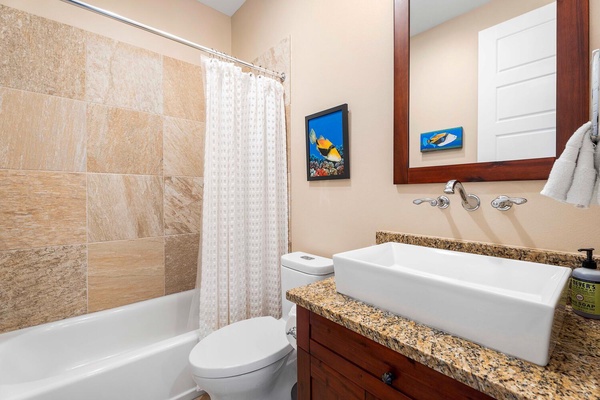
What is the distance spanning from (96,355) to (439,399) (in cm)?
203

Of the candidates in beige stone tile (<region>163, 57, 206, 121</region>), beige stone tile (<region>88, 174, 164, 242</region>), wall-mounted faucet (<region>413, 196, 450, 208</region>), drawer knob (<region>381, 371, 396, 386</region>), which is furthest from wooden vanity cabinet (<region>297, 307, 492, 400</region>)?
beige stone tile (<region>163, 57, 206, 121</region>)

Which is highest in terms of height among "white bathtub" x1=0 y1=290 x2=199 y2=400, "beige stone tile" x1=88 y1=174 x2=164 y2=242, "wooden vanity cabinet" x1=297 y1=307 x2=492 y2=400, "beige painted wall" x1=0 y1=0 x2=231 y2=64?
"beige painted wall" x1=0 y1=0 x2=231 y2=64

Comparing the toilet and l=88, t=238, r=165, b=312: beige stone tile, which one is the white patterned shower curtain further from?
l=88, t=238, r=165, b=312: beige stone tile

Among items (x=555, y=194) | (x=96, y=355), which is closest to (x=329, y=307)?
(x=555, y=194)

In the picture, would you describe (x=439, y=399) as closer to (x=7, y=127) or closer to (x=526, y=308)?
(x=526, y=308)

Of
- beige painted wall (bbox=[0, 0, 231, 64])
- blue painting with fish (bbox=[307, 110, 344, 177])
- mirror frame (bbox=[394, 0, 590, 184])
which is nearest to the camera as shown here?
mirror frame (bbox=[394, 0, 590, 184])

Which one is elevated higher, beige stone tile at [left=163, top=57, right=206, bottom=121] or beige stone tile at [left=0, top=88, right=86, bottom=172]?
beige stone tile at [left=163, top=57, right=206, bottom=121]

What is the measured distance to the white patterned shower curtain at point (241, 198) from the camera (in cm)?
155

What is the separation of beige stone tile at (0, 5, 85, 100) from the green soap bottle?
2567mm

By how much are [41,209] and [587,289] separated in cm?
252

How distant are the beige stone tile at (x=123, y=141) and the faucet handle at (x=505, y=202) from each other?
82.2 inches

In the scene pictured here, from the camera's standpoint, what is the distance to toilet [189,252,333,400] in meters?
1.17

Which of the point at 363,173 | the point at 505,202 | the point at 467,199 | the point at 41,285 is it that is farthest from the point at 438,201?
the point at 41,285

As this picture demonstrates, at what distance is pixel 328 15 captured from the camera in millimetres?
1580
